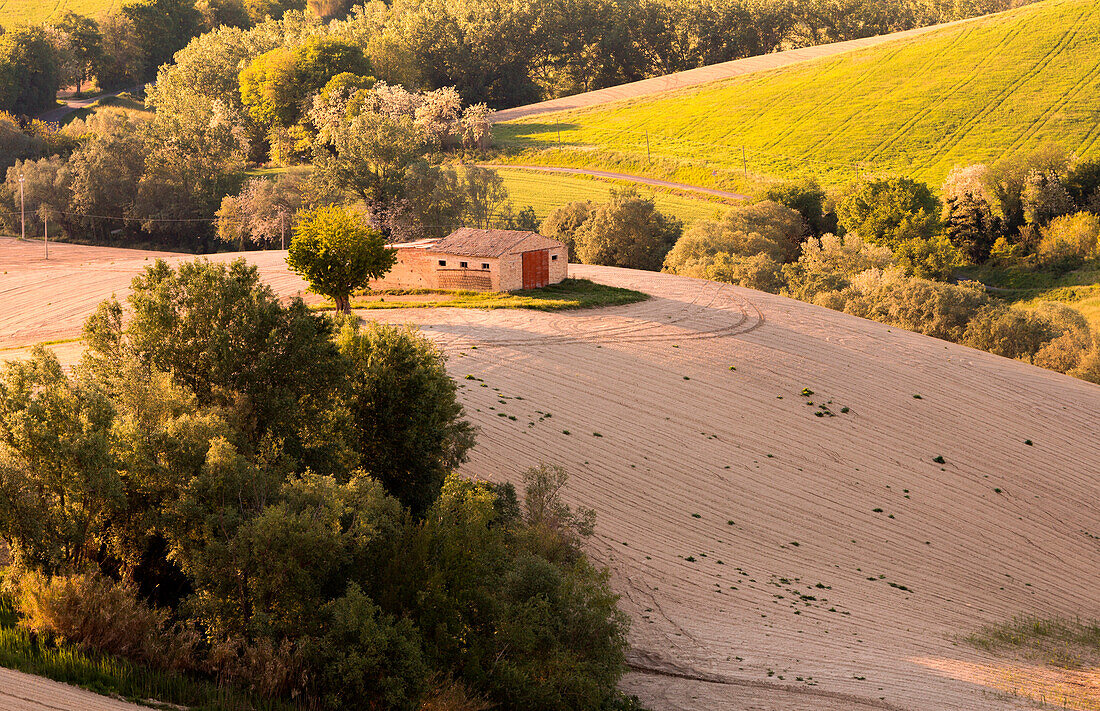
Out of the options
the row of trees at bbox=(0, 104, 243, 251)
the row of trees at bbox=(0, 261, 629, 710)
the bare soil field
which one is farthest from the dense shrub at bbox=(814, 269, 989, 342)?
the row of trees at bbox=(0, 104, 243, 251)

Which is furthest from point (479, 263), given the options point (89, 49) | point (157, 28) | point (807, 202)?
point (157, 28)

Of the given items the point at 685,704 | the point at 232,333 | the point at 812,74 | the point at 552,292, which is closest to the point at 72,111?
the point at 812,74

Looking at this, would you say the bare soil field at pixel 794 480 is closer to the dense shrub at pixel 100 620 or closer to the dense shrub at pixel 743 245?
the dense shrub at pixel 100 620

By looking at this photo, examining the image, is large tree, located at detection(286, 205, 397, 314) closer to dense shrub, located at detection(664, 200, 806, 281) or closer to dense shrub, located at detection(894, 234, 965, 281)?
dense shrub, located at detection(664, 200, 806, 281)

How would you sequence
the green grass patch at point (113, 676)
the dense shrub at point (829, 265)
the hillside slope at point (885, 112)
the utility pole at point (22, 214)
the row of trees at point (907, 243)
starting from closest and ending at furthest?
the green grass patch at point (113, 676), the row of trees at point (907, 243), the dense shrub at point (829, 265), the utility pole at point (22, 214), the hillside slope at point (885, 112)

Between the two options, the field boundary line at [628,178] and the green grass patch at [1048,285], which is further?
the field boundary line at [628,178]

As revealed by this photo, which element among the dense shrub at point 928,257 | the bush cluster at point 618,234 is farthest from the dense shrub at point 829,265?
the bush cluster at point 618,234

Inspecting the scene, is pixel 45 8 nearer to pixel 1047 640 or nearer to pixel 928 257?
pixel 928 257
